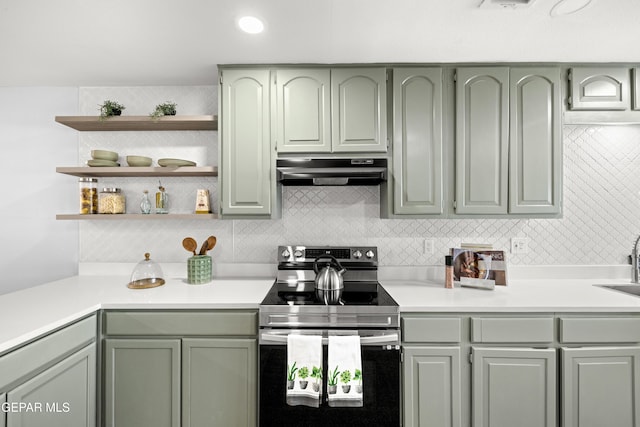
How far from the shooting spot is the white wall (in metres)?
2.39

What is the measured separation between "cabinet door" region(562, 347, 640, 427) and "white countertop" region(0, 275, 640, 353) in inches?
10.7

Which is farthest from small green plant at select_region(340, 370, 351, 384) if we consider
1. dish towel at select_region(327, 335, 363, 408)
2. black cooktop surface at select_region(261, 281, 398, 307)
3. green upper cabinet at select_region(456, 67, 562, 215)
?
green upper cabinet at select_region(456, 67, 562, 215)

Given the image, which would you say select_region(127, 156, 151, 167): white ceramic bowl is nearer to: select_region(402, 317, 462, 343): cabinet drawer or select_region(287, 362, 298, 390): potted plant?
select_region(287, 362, 298, 390): potted plant

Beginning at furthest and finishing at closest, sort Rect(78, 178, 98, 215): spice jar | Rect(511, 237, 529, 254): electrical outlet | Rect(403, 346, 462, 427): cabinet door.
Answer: Rect(511, 237, 529, 254): electrical outlet < Rect(78, 178, 98, 215): spice jar < Rect(403, 346, 462, 427): cabinet door

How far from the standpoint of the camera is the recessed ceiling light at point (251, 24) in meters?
1.61

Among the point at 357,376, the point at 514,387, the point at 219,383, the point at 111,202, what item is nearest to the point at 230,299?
the point at 219,383

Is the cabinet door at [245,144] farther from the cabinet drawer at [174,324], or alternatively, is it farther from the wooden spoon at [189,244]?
the cabinet drawer at [174,324]

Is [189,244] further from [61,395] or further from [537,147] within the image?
[537,147]

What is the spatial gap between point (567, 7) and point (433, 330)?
173cm

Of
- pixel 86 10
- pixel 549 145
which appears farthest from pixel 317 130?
pixel 549 145

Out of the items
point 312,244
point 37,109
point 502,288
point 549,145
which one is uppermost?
point 37,109

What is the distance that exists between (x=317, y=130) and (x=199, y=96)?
106 centimetres

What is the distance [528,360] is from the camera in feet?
5.49

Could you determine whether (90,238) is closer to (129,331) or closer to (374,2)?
(129,331)
